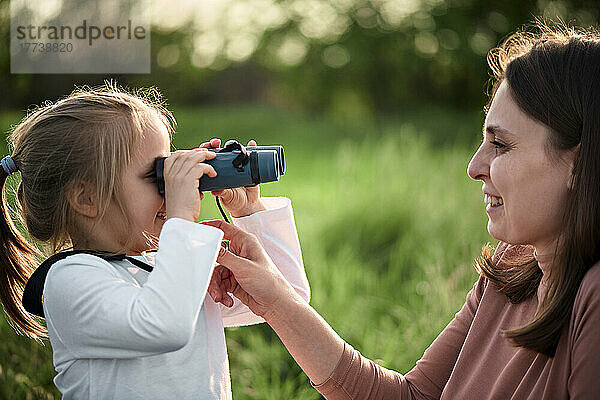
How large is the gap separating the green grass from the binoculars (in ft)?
3.76

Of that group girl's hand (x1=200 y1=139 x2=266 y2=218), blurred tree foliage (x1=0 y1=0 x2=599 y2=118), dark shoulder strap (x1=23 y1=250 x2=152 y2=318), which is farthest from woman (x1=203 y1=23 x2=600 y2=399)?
blurred tree foliage (x1=0 y1=0 x2=599 y2=118)

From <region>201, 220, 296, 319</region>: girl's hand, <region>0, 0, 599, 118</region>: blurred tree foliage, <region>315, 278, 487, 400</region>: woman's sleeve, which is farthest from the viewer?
<region>0, 0, 599, 118</region>: blurred tree foliage

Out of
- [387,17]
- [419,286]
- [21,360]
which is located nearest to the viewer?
[21,360]

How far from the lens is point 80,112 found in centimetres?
134

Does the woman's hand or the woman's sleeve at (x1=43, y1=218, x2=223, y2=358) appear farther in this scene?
the woman's hand

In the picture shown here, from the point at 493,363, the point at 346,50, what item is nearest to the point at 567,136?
the point at 493,363

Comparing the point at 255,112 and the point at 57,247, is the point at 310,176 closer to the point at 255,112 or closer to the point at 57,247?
the point at 255,112

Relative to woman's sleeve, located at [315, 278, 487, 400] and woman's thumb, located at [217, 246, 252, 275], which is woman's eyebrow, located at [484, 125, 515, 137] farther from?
woman's thumb, located at [217, 246, 252, 275]

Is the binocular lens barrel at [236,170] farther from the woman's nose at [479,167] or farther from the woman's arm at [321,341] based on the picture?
the woman's nose at [479,167]

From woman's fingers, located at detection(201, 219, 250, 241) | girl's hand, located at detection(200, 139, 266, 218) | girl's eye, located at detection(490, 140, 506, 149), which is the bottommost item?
woman's fingers, located at detection(201, 219, 250, 241)

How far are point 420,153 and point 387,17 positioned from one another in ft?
4.35

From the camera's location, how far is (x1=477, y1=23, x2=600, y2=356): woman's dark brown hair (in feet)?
3.92

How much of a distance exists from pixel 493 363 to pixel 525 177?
0.37m

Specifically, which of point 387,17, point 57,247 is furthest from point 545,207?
point 387,17
